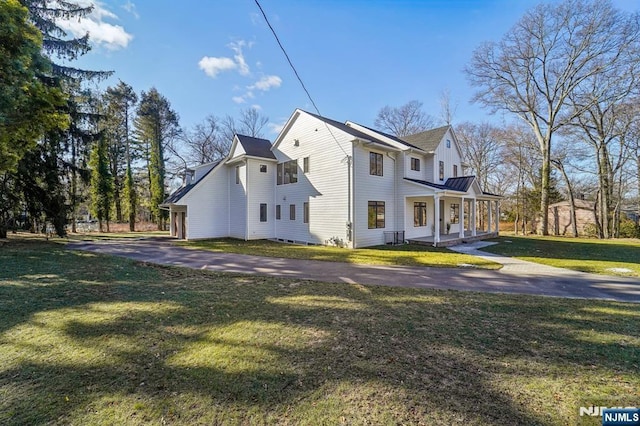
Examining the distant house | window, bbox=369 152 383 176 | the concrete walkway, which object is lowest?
the concrete walkway

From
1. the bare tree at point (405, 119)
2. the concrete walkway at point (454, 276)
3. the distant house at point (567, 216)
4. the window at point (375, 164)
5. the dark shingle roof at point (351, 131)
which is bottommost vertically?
the concrete walkway at point (454, 276)

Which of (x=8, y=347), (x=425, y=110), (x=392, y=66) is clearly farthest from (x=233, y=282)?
(x=425, y=110)

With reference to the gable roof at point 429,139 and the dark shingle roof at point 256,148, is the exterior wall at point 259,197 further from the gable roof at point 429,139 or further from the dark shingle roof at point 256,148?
the gable roof at point 429,139

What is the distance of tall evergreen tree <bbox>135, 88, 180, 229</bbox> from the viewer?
99.2 ft

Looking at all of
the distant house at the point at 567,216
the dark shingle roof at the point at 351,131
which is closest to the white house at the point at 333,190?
the dark shingle roof at the point at 351,131

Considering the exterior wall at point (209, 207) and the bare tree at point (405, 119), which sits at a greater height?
the bare tree at point (405, 119)

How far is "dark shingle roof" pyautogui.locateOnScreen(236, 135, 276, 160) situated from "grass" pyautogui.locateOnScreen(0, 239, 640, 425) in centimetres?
1358

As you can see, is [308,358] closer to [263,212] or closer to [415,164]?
[263,212]

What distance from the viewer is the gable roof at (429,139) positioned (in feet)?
59.1

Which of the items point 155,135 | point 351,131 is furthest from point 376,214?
point 155,135

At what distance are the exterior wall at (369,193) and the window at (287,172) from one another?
Result: 467 centimetres

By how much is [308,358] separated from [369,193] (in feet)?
40.9

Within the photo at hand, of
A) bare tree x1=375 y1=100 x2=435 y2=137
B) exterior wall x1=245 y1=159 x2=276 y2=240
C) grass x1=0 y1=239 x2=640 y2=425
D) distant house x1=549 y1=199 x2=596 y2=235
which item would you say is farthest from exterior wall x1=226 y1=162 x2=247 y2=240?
distant house x1=549 y1=199 x2=596 y2=235

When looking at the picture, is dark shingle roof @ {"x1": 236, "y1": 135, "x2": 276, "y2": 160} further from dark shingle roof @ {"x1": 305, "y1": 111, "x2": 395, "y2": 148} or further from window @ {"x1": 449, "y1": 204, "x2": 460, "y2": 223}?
window @ {"x1": 449, "y1": 204, "x2": 460, "y2": 223}
